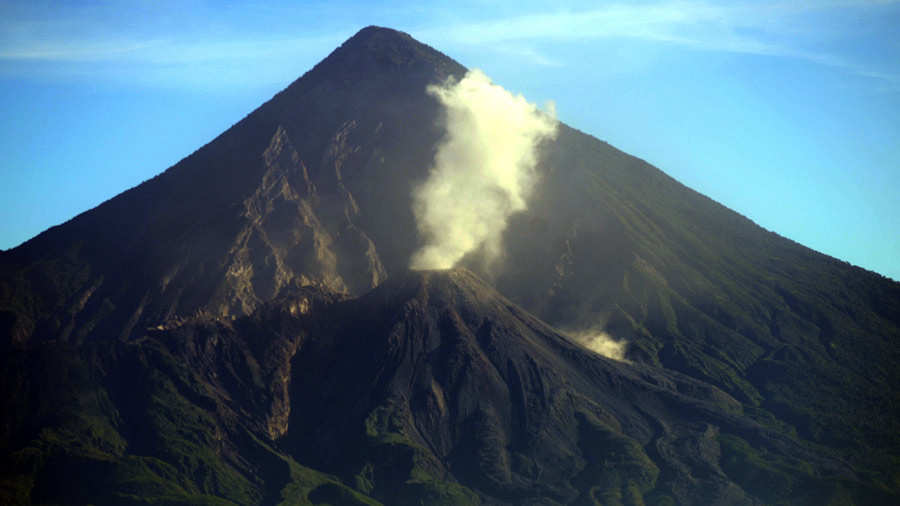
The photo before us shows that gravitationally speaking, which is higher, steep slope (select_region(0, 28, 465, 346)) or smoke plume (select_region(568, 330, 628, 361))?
steep slope (select_region(0, 28, 465, 346))

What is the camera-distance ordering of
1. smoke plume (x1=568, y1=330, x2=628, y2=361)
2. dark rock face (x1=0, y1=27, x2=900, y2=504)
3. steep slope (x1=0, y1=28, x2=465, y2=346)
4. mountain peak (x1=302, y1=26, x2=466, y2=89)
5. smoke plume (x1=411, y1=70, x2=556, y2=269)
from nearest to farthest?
dark rock face (x1=0, y1=27, x2=900, y2=504), steep slope (x1=0, y1=28, x2=465, y2=346), smoke plume (x1=568, y1=330, x2=628, y2=361), smoke plume (x1=411, y1=70, x2=556, y2=269), mountain peak (x1=302, y1=26, x2=466, y2=89)

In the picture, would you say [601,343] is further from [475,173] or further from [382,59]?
[382,59]

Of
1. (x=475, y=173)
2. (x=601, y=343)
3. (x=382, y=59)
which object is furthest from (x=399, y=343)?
(x=382, y=59)

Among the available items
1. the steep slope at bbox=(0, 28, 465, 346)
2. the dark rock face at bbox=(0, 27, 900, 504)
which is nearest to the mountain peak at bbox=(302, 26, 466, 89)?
the steep slope at bbox=(0, 28, 465, 346)

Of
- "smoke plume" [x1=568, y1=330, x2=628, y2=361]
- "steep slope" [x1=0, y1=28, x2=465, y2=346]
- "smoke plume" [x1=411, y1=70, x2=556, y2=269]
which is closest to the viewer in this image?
"steep slope" [x1=0, y1=28, x2=465, y2=346]

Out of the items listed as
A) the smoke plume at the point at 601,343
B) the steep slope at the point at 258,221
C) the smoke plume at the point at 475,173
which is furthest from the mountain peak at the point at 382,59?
the smoke plume at the point at 601,343

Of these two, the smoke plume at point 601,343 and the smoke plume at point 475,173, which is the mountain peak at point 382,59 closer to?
the smoke plume at point 475,173

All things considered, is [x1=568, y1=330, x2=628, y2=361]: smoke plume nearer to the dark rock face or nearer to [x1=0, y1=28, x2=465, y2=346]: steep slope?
the dark rock face
